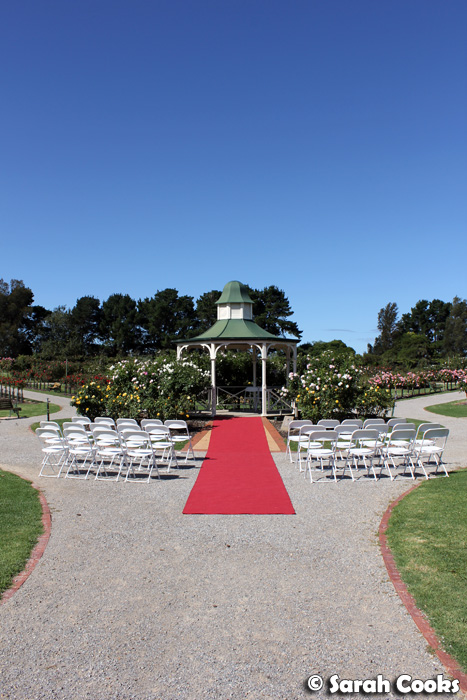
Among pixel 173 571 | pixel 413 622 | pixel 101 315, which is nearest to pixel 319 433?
pixel 173 571

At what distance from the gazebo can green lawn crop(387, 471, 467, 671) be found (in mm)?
11827

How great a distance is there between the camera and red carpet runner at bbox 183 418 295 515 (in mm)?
7621

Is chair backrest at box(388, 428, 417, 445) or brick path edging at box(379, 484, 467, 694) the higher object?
chair backrest at box(388, 428, 417, 445)

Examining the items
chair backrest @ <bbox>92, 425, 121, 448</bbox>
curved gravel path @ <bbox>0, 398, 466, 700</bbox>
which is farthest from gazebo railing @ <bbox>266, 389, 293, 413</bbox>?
curved gravel path @ <bbox>0, 398, 466, 700</bbox>

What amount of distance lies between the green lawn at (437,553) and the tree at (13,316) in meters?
59.0

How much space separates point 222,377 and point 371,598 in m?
19.4

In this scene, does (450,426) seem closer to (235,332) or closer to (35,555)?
(235,332)

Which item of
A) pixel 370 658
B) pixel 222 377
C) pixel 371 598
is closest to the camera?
pixel 370 658

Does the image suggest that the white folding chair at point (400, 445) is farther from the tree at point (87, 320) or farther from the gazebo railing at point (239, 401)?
the tree at point (87, 320)

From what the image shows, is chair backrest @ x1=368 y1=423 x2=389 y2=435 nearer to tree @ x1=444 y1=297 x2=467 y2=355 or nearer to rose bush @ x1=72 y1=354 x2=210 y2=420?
rose bush @ x1=72 y1=354 x2=210 y2=420

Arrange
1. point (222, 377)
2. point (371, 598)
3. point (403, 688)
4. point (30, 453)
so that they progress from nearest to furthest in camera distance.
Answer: point (403, 688)
point (371, 598)
point (30, 453)
point (222, 377)

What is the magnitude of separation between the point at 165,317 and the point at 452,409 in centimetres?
4788

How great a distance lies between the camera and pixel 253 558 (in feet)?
18.5

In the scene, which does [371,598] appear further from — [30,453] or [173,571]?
[30,453]
